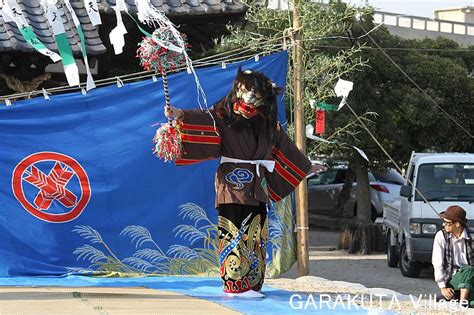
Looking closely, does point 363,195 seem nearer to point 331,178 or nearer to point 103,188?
point 331,178

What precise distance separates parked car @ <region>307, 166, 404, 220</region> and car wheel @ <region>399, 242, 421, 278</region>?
8231mm

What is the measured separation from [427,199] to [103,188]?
506cm

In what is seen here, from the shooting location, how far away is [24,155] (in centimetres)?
820

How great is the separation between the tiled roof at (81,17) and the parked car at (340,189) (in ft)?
35.8

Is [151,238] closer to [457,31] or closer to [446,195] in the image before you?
[446,195]

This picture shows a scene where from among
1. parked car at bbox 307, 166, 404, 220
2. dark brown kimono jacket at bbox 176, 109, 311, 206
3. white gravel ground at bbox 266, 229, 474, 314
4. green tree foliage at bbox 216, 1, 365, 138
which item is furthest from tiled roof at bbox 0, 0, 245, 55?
parked car at bbox 307, 166, 404, 220

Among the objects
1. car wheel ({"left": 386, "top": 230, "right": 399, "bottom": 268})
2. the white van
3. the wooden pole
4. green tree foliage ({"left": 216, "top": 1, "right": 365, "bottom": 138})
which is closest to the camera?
the wooden pole

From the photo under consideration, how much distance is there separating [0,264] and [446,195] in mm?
6181

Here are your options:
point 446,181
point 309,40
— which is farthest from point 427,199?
point 309,40

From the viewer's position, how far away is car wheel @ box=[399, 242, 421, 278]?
12.0 meters

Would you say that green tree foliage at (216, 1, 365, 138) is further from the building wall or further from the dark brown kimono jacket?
the building wall

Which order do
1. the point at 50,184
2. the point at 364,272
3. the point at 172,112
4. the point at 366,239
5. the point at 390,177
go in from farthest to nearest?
the point at 390,177
the point at 366,239
the point at 364,272
the point at 50,184
the point at 172,112

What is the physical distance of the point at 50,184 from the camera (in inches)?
324

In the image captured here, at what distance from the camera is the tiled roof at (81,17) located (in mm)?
9344
